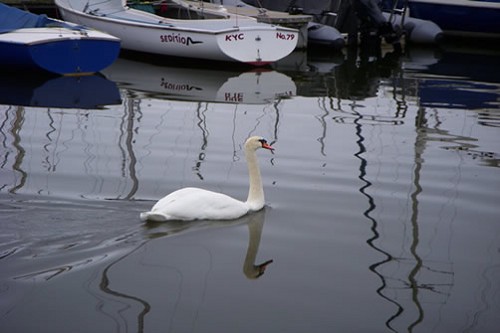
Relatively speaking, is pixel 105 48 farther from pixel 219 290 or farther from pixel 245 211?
pixel 219 290

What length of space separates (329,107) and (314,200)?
18.9ft

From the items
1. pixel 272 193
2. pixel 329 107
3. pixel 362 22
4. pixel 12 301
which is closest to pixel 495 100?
pixel 329 107

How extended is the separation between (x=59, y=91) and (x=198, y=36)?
4.29 m

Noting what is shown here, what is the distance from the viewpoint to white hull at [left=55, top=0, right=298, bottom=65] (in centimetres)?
1873

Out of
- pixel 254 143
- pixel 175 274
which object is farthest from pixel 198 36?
pixel 175 274

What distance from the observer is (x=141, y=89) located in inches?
627

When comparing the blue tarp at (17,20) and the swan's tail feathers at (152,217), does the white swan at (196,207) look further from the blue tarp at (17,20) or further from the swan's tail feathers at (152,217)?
the blue tarp at (17,20)

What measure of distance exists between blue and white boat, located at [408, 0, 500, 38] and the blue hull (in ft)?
37.0

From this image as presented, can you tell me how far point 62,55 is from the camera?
660 inches

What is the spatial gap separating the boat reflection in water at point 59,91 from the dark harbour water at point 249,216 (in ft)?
0.23

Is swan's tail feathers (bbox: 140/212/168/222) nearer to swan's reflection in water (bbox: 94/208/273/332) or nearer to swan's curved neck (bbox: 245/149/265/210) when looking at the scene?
swan's reflection in water (bbox: 94/208/273/332)

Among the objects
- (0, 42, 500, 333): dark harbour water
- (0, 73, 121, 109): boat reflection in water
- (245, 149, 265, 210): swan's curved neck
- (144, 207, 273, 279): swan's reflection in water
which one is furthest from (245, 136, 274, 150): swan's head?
(0, 73, 121, 109): boat reflection in water

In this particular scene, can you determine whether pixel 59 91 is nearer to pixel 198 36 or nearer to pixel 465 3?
pixel 198 36

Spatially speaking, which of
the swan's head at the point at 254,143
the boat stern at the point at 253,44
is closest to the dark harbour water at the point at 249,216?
the swan's head at the point at 254,143
